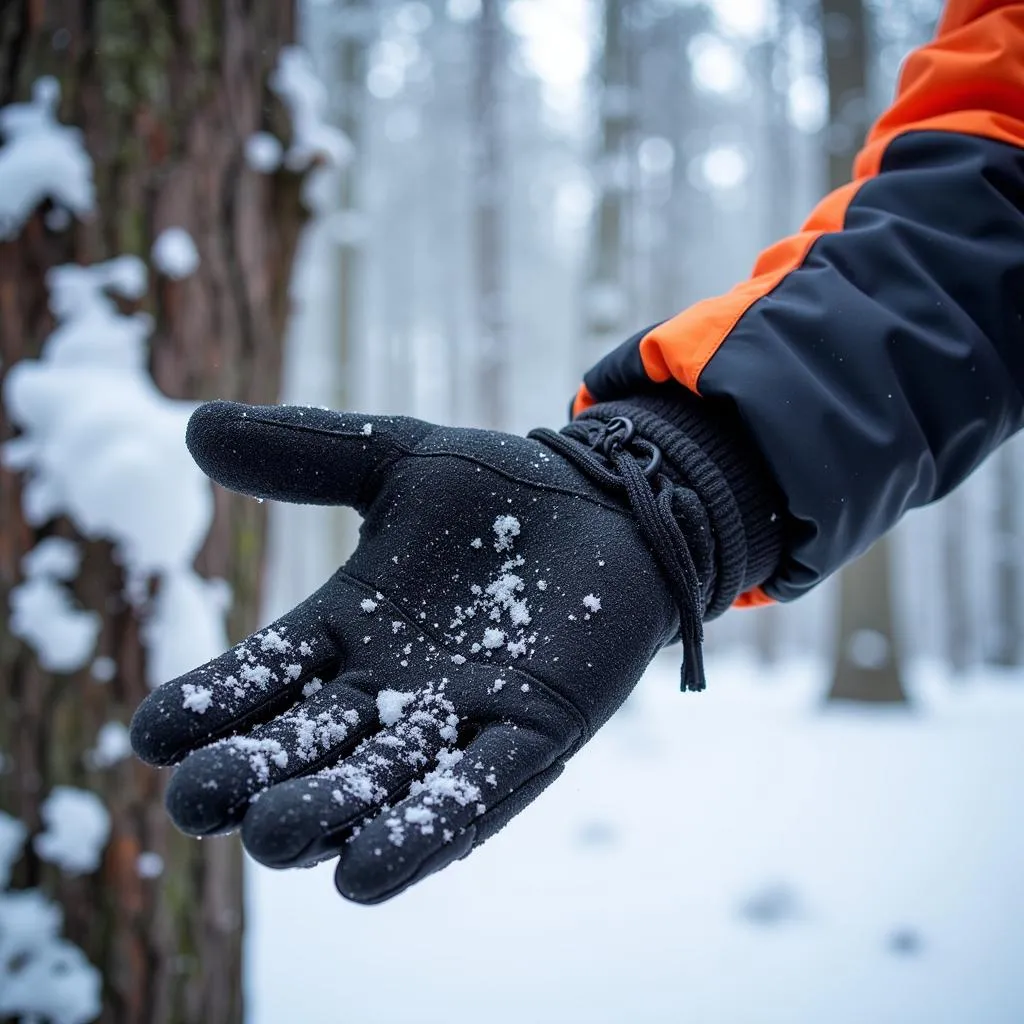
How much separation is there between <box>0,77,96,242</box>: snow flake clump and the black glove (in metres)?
1.04

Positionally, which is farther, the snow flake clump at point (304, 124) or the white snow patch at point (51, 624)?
the snow flake clump at point (304, 124)

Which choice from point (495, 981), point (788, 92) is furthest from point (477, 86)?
point (495, 981)

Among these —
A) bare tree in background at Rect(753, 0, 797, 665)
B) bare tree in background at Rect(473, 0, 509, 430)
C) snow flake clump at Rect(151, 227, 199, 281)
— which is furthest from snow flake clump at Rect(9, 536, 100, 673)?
bare tree in background at Rect(753, 0, 797, 665)

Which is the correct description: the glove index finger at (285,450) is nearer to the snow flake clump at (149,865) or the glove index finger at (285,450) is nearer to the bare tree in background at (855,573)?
the snow flake clump at (149,865)

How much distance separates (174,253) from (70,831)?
1.32 metres

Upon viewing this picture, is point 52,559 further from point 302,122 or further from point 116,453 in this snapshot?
point 302,122

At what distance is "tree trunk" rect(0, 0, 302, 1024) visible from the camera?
170 cm

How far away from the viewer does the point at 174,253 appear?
5.80 ft

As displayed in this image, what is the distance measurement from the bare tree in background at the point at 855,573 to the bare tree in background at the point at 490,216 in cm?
369

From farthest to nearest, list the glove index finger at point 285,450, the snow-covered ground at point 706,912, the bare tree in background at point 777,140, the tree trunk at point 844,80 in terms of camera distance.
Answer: the bare tree in background at point 777,140
the tree trunk at point 844,80
the snow-covered ground at point 706,912
the glove index finger at point 285,450

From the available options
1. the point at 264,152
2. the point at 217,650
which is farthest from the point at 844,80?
the point at 217,650

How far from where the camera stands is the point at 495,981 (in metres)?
2.91

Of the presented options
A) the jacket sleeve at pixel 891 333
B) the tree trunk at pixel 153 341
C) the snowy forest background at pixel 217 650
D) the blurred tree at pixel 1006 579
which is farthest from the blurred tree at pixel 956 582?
the tree trunk at pixel 153 341

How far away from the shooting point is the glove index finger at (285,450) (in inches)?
40.7
